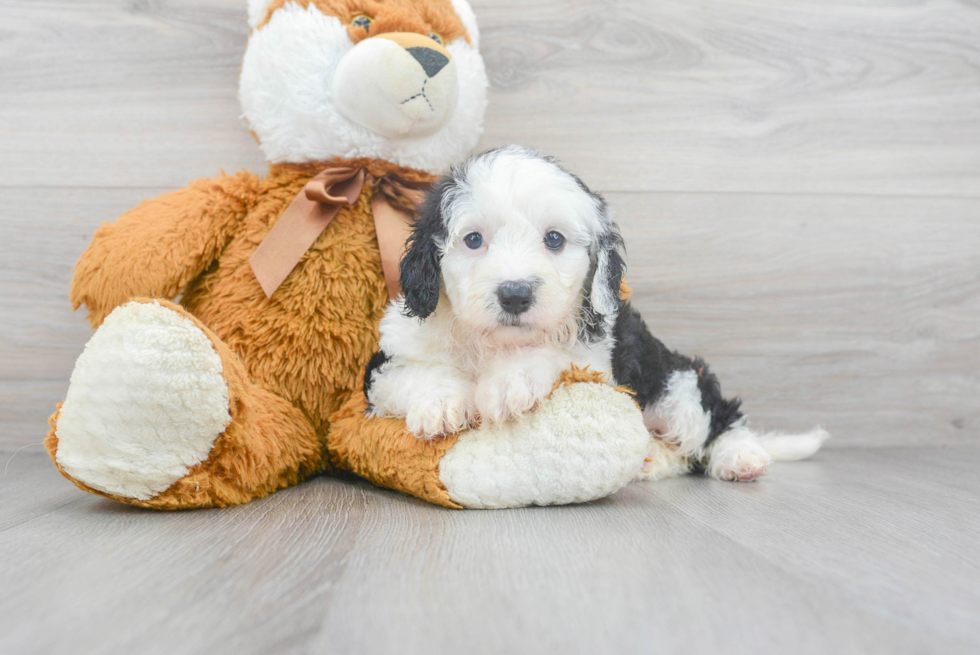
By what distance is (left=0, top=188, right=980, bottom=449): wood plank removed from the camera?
202cm

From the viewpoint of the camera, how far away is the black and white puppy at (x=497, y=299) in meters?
1.19

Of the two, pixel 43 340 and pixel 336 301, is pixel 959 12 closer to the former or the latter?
pixel 336 301

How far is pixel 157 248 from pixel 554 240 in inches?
33.0

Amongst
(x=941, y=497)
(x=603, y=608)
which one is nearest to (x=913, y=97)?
(x=941, y=497)

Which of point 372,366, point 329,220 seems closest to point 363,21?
point 329,220

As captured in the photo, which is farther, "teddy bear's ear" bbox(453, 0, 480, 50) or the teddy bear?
"teddy bear's ear" bbox(453, 0, 480, 50)

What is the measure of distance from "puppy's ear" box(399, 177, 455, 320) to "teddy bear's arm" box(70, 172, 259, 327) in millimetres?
508

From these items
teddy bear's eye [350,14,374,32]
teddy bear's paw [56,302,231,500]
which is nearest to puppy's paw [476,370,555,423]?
teddy bear's paw [56,302,231,500]

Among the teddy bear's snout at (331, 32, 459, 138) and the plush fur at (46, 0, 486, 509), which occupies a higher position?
the teddy bear's snout at (331, 32, 459, 138)

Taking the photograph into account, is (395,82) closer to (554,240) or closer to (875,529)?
(554,240)

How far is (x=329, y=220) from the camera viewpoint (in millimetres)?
1520

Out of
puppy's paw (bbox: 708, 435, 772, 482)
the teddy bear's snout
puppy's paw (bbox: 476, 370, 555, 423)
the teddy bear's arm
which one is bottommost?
puppy's paw (bbox: 708, 435, 772, 482)

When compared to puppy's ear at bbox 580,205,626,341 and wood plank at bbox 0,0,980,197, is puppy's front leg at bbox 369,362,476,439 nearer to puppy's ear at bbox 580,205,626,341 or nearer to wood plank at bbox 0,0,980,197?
puppy's ear at bbox 580,205,626,341

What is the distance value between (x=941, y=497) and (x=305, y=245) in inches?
56.2
